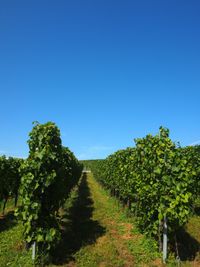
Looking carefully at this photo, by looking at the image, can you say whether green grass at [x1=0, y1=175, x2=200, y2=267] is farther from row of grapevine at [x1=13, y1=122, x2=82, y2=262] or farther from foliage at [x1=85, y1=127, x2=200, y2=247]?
foliage at [x1=85, y1=127, x2=200, y2=247]

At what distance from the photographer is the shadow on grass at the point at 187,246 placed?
1047 centimetres

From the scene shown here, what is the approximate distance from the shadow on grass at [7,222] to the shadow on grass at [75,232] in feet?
8.82

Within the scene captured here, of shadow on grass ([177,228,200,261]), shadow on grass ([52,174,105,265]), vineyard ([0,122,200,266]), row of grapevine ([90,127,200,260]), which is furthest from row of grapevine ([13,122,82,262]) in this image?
shadow on grass ([177,228,200,261])

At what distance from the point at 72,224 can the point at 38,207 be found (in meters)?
6.02

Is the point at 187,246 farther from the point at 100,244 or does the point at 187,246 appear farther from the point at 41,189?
the point at 41,189

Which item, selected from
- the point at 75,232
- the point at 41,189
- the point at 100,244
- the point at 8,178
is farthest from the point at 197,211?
the point at 41,189

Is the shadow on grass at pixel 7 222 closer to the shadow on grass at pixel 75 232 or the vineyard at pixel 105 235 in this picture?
the shadow on grass at pixel 75 232

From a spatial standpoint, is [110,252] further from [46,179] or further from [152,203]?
[46,179]

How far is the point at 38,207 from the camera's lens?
388 inches

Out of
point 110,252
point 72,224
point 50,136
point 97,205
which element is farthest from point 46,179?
point 97,205

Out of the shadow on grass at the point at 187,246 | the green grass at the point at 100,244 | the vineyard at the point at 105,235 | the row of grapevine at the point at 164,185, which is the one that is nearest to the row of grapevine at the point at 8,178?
the green grass at the point at 100,244

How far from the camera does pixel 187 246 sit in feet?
38.2

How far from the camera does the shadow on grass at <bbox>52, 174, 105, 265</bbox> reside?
10.6 metres

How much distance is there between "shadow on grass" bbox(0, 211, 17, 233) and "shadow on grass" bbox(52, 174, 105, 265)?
269 cm
